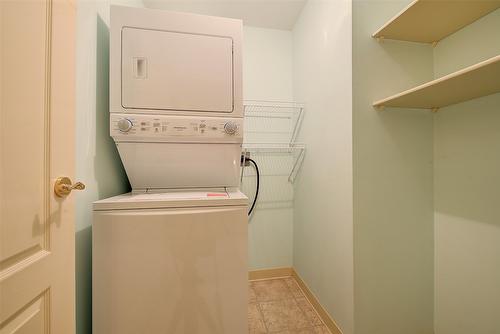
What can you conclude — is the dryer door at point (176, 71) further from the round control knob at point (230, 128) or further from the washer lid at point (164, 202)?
the washer lid at point (164, 202)

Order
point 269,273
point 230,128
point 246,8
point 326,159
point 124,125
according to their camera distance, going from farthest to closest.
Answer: point 269,273 → point 246,8 → point 326,159 → point 230,128 → point 124,125

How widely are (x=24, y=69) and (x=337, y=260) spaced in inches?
69.3

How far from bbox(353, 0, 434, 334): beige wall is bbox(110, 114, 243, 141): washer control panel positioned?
0.78 metres

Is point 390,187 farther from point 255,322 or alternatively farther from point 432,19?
point 255,322

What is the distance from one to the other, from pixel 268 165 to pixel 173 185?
1.18m

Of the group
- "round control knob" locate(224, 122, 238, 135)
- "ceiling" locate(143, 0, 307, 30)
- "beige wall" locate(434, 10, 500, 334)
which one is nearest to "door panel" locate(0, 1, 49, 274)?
"round control knob" locate(224, 122, 238, 135)

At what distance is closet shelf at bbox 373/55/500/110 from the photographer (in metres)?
0.81

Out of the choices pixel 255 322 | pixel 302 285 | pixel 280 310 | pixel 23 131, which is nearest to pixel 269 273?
pixel 302 285

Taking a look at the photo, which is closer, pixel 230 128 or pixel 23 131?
pixel 23 131

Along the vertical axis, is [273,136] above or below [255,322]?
above

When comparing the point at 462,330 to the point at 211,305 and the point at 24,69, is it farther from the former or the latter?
the point at 24,69

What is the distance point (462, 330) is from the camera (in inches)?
46.7

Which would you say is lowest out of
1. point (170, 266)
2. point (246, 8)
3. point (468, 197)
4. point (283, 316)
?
point (283, 316)

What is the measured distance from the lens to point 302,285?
202cm
